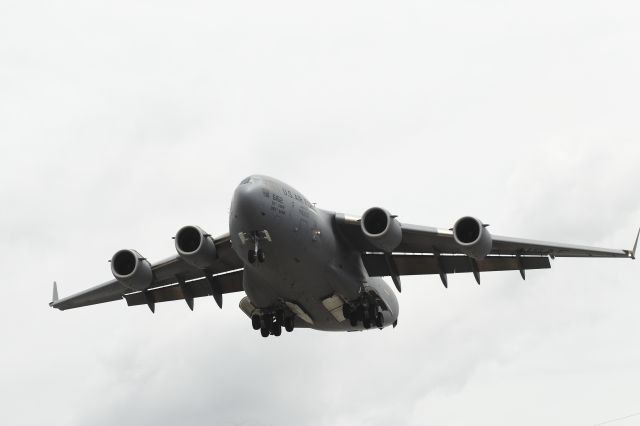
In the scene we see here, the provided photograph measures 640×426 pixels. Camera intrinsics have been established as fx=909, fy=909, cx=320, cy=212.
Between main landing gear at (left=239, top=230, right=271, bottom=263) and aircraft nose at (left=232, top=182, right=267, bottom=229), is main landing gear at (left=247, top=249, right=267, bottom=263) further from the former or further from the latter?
aircraft nose at (left=232, top=182, right=267, bottom=229)

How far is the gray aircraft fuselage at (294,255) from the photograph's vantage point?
19.5 metres

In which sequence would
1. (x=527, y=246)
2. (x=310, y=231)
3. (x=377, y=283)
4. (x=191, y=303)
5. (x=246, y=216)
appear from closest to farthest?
1. (x=246, y=216)
2. (x=310, y=231)
3. (x=527, y=246)
4. (x=377, y=283)
5. (x=191, y=303)

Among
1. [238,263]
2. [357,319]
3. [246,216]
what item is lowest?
[357,319]

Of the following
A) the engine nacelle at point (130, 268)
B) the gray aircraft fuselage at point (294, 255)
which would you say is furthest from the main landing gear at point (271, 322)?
the engine nacelle at point (130, 268)

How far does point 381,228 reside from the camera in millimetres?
21406

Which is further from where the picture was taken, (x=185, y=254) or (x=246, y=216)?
(x=185, y=254)

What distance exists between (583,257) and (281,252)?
8311mm

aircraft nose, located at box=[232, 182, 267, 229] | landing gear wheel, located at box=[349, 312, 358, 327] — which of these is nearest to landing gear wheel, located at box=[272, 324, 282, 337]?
landing gear wheel, located at box=[349, 312, 358, 327]

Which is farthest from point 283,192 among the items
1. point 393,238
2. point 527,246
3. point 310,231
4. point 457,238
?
point 527,246

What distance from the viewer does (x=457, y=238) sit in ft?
69.1

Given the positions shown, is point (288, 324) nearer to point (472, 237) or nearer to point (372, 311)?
point (372, 311)

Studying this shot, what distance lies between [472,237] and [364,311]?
12.8 feet

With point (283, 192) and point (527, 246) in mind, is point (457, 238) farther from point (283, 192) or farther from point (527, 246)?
point (283, 192)

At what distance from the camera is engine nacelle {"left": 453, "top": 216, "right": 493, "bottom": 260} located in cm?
2084
